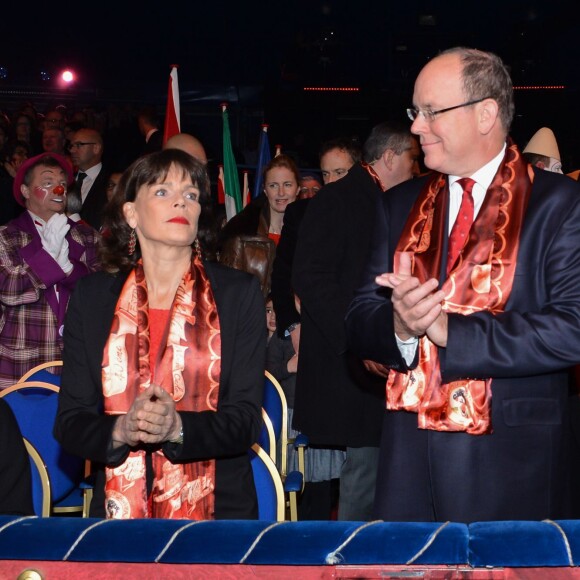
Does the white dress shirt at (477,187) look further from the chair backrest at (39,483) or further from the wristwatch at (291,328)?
the wristwatch at (291,328)

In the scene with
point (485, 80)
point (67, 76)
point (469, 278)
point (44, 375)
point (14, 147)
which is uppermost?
point (67, 76)

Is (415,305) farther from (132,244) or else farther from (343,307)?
(343,307)

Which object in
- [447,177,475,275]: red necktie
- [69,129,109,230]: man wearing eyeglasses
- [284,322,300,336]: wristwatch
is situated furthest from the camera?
[69,129,109,230]: man wearing eyeglasses

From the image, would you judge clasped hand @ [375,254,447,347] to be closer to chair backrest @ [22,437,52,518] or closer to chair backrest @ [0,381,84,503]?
chair backrest @ [22,437,52,518]

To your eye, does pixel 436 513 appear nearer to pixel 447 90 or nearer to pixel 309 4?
pixel 447 90

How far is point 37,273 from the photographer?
5.02 metres

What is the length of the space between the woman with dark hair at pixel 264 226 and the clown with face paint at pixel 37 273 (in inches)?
32.7

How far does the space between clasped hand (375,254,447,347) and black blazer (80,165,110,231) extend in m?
4.81

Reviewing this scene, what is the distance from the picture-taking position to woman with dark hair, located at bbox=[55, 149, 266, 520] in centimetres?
279

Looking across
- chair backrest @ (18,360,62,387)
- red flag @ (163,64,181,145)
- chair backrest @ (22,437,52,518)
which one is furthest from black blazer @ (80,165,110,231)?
chair backrest @ (22,437,52,518)

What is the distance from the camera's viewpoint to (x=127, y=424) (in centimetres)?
255

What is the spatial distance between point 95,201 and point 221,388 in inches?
176

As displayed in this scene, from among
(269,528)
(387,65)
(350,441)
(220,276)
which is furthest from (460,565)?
(387,65)

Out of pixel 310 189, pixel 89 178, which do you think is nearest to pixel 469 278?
pixel 310 189
